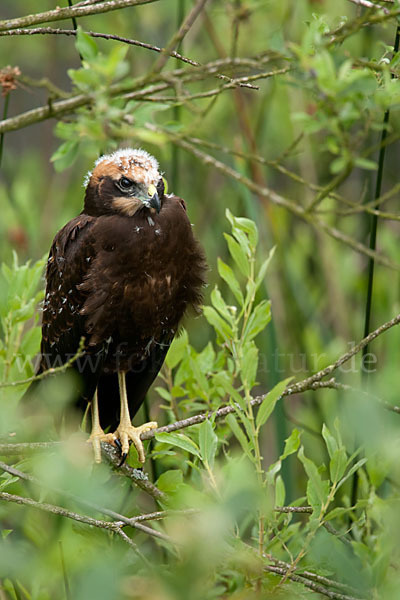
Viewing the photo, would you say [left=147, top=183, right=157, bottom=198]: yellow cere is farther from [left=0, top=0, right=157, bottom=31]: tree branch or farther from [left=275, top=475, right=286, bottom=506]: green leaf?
[left=275, top=475, right=286, bottom=506]: green leaf

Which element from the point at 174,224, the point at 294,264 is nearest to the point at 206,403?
the point at 174,224

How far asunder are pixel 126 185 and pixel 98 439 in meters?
0.93

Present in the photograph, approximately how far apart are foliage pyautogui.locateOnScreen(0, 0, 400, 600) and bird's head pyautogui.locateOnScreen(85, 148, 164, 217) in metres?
0.12

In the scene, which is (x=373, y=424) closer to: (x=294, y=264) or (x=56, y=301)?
(x=56, y=301)

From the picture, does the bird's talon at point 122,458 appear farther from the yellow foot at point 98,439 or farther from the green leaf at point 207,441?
the green leaf at point 207,441

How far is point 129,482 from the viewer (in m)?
2.83

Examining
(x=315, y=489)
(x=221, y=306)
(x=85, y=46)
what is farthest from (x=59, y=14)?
(x=315, y=489)

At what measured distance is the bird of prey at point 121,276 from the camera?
120 inches

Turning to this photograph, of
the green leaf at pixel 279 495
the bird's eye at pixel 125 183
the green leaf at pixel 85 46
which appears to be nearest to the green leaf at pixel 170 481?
the green leaf at pixel 279 495

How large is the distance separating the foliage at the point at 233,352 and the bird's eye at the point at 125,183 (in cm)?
14

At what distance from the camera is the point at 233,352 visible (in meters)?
2.47

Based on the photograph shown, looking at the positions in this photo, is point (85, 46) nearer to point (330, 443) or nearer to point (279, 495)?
point (330, 443)

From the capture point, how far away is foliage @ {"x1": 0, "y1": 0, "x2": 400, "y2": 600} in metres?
1.63

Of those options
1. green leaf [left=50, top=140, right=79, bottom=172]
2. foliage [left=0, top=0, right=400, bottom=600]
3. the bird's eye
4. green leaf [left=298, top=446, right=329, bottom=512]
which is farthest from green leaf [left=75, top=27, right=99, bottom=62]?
the bird's eye
